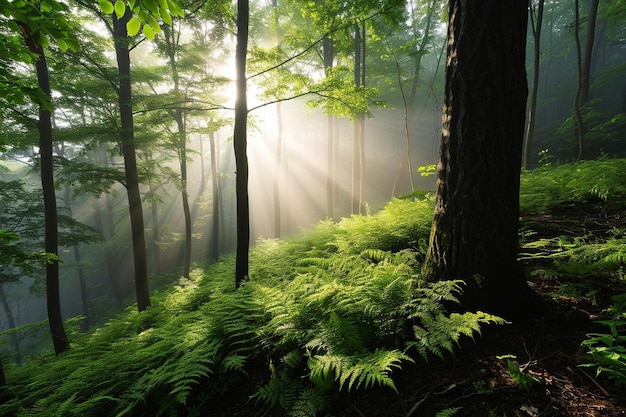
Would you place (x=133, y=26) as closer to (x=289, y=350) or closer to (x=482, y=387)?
(x=289, y=350)

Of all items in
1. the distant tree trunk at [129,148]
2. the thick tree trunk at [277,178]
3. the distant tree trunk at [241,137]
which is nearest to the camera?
the distant tree trunk at [241,137]

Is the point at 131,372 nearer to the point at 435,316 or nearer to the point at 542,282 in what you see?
the point at 435,316

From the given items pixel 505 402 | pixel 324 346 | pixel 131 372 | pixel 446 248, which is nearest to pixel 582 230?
pixel 446 248

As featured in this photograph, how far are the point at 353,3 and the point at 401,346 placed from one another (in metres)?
8.61

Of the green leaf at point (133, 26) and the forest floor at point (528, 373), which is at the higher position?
the green leaf at point (133, 26)

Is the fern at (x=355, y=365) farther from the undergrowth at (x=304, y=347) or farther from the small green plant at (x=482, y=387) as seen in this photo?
the small green plant at (x=482, y=387)

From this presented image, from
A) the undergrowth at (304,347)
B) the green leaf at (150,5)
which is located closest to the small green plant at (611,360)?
the undergrowth at (304,347)

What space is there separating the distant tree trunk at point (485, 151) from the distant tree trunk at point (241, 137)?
12.7 ft

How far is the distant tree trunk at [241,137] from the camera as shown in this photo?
5.38m

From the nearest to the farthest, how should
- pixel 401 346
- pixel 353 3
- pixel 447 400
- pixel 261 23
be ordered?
pixel 447 400
pixel 401 346
pixel 353 3
pixel 261 23

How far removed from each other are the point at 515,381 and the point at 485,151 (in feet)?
5.83

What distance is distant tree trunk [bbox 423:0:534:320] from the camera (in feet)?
7.70

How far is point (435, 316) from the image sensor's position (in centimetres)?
243

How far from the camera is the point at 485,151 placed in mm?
2424
